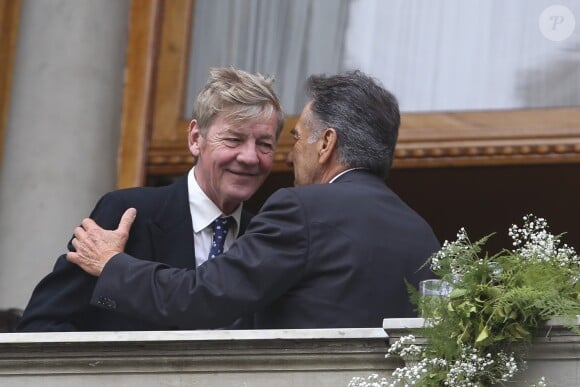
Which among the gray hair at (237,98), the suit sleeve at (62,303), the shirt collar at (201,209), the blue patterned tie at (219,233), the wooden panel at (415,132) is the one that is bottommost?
the suit sleeve at (62,303)

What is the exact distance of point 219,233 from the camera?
6.22 meters

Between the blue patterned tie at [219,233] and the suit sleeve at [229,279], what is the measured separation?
853 millimetres

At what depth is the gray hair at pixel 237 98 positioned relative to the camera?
6199 mm

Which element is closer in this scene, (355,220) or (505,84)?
(355,220)

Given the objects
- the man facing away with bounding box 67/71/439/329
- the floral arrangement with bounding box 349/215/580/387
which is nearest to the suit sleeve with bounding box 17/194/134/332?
the man facing away with bounding box 67/71/439/329

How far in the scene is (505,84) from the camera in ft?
26.3

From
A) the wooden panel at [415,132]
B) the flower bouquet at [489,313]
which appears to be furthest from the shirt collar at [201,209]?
the wooden panel at [415,132]

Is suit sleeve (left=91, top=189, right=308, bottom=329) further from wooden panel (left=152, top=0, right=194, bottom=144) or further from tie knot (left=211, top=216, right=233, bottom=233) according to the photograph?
wooden panel (left=152, top=0, right=194, bottom=144)

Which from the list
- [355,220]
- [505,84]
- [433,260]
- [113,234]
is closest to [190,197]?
[113,234]

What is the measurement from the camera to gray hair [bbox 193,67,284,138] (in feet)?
20.3

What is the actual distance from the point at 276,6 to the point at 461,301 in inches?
150

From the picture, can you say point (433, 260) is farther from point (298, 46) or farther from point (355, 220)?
point (298, 46)

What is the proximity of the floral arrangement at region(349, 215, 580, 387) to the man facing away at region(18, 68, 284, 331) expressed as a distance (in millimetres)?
1308

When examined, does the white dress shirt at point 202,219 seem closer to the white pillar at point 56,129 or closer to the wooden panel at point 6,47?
the white pillar at point 56,129
